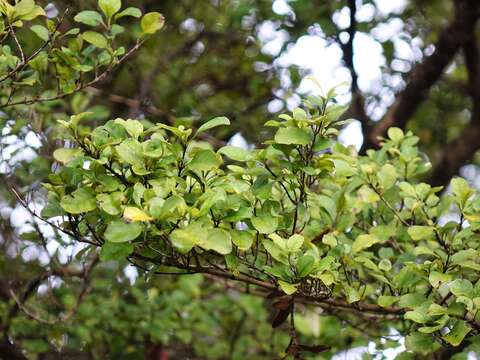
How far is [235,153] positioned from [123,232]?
1.01ft

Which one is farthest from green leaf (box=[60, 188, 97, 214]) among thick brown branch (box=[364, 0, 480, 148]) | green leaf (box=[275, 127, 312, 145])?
thick brown branch (box=[364, 0, 480, 148])

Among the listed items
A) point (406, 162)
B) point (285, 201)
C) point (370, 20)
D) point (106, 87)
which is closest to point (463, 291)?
point (285, 201)

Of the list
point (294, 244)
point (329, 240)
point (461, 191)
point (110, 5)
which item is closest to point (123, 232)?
point (294, 244)

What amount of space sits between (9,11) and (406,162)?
38.4 inches

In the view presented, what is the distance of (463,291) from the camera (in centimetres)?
117

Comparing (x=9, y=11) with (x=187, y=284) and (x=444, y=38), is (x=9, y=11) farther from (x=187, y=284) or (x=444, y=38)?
(x=444, y=38)

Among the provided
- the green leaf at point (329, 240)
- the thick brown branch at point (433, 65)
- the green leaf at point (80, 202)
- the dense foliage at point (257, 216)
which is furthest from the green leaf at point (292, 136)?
the thick brown branch at point (433, 65)

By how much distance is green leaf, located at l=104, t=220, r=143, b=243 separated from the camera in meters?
1.02

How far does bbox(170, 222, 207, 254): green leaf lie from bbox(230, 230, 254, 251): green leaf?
0.14 metres

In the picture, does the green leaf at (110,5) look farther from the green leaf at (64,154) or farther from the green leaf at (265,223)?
the green leaf at (265,223)

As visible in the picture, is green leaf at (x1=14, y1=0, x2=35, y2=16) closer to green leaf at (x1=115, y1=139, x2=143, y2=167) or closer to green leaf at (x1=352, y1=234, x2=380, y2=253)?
green leaf at (x1=115, y1=139, x2=143, y2=167)

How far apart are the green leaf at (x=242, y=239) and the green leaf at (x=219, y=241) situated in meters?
0.07

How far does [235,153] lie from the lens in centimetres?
124

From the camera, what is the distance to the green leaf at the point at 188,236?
981 mm
